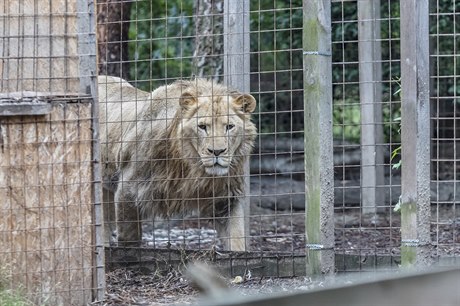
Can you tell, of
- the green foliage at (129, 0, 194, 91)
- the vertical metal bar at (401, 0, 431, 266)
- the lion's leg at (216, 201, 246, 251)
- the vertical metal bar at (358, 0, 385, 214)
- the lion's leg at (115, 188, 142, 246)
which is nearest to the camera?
the vertical metal bar at (401, 0, 431, 266)

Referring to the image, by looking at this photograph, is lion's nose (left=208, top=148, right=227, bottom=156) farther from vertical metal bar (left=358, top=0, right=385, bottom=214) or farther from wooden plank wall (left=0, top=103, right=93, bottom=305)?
vertical metal bar (left=358, top=0, right=385, bottom=214)

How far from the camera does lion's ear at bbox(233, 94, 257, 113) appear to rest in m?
8.33

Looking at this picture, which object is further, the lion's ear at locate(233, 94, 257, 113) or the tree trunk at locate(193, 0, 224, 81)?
the tree trunk at locate(193, 0, 224, 81)

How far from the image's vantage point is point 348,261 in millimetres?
7914

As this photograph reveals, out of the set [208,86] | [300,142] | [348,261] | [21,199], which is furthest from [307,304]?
[300,142]

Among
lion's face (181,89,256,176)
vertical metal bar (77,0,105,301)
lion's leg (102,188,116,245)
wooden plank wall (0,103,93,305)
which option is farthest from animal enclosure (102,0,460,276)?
wooden plank wall (0,103,93,305)

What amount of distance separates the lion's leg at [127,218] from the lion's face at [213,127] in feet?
2.46

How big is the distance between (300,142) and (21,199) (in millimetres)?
8973

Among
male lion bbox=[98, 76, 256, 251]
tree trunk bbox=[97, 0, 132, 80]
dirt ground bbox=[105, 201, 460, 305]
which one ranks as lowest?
dirt ground bbox=[105, 201, 460, 305]

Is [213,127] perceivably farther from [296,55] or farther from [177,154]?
[296,55]

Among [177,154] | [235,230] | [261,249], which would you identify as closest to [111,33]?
[177,154]

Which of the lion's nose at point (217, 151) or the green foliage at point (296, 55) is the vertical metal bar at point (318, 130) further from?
the green foliage at point (296, 55)

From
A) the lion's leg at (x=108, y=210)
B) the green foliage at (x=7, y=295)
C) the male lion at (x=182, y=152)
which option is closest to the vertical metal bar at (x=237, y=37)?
the male lion at (x=182, y=152)

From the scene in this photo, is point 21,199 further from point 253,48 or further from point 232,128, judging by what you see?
point 253,48
